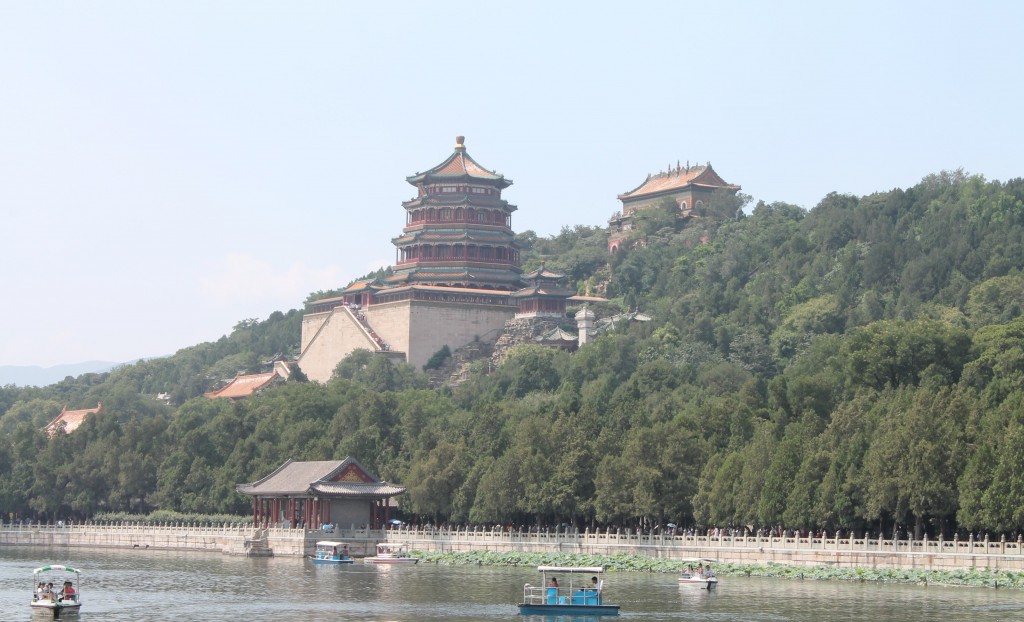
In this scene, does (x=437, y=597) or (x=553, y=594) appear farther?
(x=437, y=597)

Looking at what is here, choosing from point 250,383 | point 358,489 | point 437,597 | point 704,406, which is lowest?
point 437,597

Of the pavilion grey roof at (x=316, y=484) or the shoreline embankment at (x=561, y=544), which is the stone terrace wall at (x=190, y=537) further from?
the pavilion grey roof at (x=316, y=484)

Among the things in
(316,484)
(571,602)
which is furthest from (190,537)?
(571,602)

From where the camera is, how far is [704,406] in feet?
290

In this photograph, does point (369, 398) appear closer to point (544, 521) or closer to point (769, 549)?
point (544, 521)

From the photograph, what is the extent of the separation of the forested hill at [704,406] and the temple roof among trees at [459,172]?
15.5m

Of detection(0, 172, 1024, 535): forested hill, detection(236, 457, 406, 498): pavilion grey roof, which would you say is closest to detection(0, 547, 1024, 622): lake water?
detection(0, 172, 1024, 535): forested hill

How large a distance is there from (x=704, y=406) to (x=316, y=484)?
62.2 feet

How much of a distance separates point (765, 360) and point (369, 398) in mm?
31402

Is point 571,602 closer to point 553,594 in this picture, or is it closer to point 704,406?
point 553,594

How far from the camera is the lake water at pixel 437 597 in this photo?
55000mm

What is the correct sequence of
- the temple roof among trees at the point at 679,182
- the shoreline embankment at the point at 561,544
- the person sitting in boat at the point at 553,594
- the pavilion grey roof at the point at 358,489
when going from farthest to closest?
1. the temple roof among trees at the point at 679,182
2. the pavilion grey roof at the point at 358,489
3. the shoreline embankment at the point at 561,544
4. the person sitting in boat at the point at 553,594

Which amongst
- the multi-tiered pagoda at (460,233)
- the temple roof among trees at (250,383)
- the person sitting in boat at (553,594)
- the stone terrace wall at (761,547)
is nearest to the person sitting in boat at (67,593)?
the person sitting in boat at (553,594)

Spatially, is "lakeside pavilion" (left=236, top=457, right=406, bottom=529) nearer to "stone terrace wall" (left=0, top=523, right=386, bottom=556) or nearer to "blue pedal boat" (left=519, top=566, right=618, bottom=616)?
"stone terrace wall" (left=0, top=523, right=386, bottom=556)
